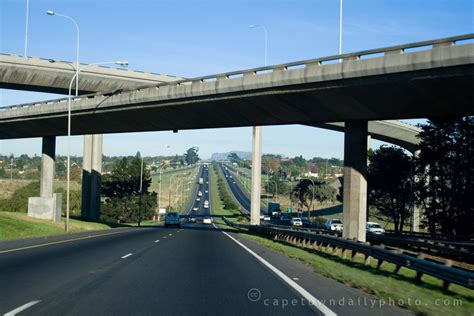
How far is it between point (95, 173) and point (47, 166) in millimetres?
11964

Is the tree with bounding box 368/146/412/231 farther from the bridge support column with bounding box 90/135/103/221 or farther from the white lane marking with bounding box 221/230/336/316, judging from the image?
the white lane marking with bounding box 221/230/336/316

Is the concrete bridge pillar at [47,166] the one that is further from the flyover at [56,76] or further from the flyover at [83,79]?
the flyover at [56,76]

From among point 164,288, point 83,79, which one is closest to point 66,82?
point 83,79

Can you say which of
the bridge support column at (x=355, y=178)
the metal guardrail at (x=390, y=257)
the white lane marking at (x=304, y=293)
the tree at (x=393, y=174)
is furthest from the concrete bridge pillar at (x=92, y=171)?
the white lane marking at (x=304, y=293)

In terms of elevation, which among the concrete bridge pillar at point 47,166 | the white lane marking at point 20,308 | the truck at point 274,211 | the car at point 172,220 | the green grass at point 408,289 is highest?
the concrete bridge pillar at point 47,166

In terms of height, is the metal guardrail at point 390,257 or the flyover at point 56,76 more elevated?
the flyover at point 56,76

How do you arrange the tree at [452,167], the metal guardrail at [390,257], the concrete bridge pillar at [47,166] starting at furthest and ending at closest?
the concrete bridge pillar at [47,166]
the tree at [452,167]
the metal guardrail at [390,257]

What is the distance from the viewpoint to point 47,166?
2534 inches

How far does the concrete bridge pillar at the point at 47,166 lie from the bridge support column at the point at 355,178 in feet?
116

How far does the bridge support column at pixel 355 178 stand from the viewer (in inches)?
1548

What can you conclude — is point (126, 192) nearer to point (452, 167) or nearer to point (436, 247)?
point (452, 167)

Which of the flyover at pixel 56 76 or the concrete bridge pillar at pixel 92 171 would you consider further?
the concrete bridge pillar at pixel 92 171

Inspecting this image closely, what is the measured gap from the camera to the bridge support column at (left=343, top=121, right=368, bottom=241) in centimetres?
3931

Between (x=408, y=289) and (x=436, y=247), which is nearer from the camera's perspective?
(x=408, y=289)
